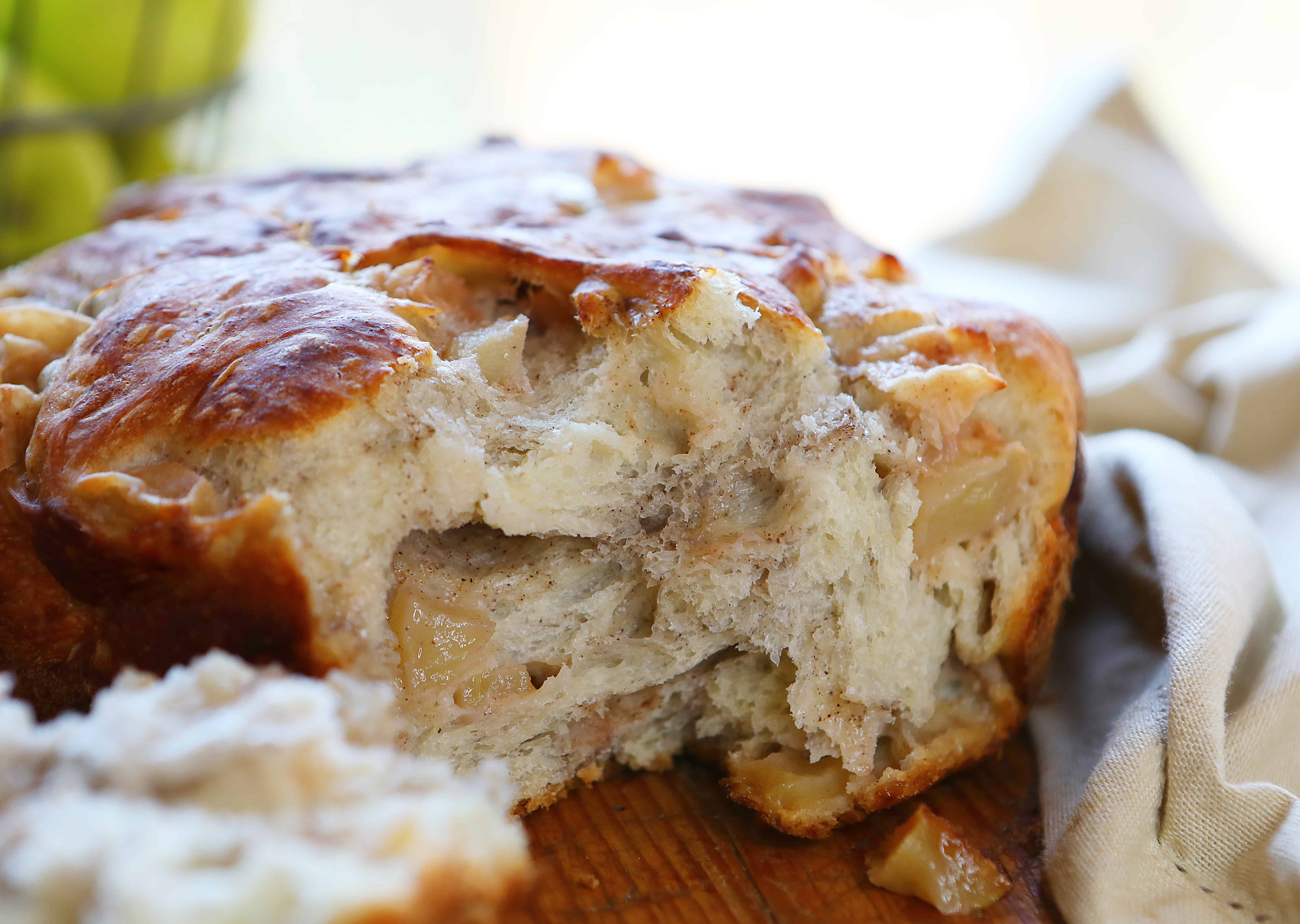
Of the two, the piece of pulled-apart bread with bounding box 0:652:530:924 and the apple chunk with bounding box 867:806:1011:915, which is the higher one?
the piece of pulled-apart bread with bounding box 0:652:530:924

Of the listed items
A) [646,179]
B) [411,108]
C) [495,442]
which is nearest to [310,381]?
[495,442]

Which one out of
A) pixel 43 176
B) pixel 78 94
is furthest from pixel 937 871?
pixel 78 94

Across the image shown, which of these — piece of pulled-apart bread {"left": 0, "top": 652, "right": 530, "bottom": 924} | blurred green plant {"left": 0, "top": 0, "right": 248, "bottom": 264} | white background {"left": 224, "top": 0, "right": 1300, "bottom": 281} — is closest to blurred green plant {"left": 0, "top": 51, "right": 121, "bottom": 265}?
blurred green plant {"left": 0, "top": 0, "right": 248, "bottom": 264}

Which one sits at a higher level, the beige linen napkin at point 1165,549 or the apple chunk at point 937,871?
the beige linen napkin at point 1165,549

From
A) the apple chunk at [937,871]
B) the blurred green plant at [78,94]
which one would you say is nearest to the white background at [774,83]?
the blurred green plant at [78,94]

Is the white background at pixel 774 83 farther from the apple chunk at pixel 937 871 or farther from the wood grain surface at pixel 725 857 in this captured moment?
the apple chunk at pixel 937 871

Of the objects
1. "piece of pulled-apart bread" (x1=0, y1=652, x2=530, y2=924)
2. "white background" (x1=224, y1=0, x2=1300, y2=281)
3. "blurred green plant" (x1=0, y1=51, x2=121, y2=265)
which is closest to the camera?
"piece of pulled-apart bread" (x1=0, y1=652, x2=530, y2=924)

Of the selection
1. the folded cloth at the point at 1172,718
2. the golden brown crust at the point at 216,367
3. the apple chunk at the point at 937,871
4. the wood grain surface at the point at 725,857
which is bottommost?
the wood grain surface at the point at 725,857

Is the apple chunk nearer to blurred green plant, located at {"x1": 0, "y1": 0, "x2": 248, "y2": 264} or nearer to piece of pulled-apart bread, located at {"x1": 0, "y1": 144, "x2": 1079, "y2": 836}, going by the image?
piece of pulled-apart bread, located at {"x1": 0, "y1": 144, "x2": 1079, "y2": 836}
